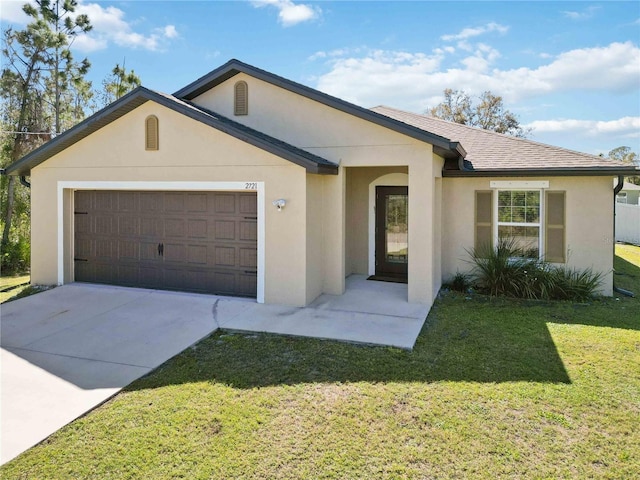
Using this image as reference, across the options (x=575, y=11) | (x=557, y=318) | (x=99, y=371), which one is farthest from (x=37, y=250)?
(x=575, y=11)

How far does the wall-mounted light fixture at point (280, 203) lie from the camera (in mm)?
9258

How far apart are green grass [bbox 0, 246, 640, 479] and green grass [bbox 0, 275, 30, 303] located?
21.5ft

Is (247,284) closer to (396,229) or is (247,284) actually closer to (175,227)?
(175,227)

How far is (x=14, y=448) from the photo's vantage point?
4410 millimetres

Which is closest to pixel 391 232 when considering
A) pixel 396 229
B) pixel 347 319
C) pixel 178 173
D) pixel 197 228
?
pixel 396 229

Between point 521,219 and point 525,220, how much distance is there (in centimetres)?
10

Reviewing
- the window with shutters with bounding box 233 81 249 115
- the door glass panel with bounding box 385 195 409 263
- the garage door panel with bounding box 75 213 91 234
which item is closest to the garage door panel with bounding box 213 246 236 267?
the window with shutters with bounding box 233 81 249 115

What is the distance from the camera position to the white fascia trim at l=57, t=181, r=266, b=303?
9578 millimetres

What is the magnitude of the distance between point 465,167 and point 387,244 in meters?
2.92

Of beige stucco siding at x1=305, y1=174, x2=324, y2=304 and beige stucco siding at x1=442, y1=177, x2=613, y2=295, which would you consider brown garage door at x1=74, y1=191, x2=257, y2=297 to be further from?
beige stucco siding at x1=442, y1=177, x2=613, y2=295

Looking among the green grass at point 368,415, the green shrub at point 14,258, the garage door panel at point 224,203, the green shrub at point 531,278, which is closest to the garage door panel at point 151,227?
the garage door panel at point 224,203

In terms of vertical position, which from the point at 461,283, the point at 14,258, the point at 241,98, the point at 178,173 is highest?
the point at 241,98

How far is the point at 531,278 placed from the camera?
1063 cm

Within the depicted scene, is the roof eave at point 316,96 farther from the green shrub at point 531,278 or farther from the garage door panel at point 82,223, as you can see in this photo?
the garage door panel at point 82,223
